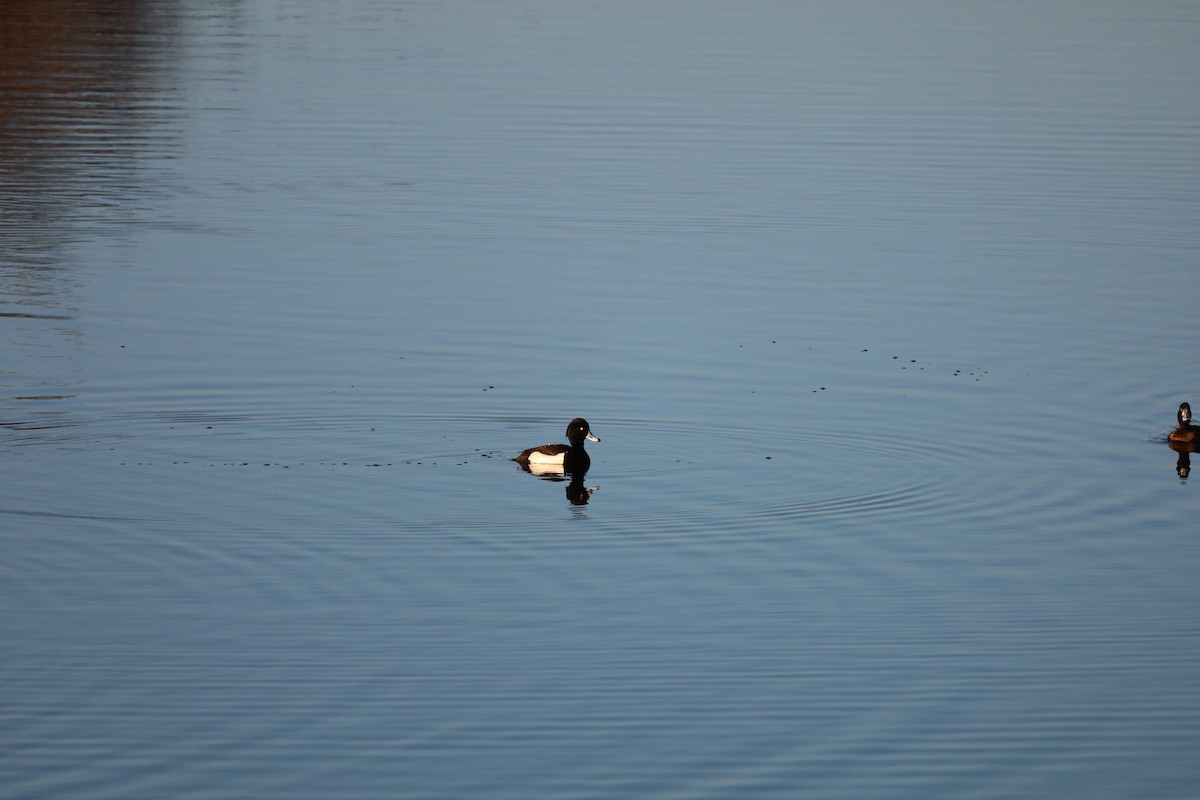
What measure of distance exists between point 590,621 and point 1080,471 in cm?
701

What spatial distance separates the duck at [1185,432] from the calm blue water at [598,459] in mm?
328

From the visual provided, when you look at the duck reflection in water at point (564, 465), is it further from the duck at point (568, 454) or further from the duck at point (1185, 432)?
the duck at point (1185, 432)

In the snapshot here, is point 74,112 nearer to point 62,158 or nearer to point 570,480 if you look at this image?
point 62,158

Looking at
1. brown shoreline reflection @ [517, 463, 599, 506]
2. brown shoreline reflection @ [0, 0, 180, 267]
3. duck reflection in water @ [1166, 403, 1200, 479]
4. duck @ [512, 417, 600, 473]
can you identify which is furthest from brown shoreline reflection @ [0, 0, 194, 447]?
duck reflection in water @ [1166, 403, 1200, 479]

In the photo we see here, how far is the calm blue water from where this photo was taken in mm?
11812

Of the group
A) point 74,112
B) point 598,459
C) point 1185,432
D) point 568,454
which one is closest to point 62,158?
point 74,112

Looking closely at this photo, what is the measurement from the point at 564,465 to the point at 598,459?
1129 millimetres

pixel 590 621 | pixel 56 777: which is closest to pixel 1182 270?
pixel 590 621

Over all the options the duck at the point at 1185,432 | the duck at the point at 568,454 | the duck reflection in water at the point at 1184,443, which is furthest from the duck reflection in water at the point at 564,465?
the duck at the point at 1185,432

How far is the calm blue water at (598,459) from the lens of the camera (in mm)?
11812

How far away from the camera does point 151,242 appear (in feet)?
98.9

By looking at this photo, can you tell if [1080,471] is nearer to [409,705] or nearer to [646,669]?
[646,669]

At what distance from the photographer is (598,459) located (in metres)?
19.1

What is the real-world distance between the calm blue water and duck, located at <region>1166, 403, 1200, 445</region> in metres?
0.33
